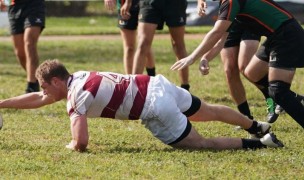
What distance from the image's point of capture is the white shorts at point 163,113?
21.7 ft

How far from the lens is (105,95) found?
659 centimetres

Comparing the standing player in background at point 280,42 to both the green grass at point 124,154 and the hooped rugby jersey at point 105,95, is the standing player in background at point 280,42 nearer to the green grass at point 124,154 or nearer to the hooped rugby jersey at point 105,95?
the green grass at point 124,154

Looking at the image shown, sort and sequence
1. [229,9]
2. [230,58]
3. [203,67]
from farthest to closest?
[230,58], [203,67], [229,9]

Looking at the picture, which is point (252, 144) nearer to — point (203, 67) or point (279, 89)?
point (279, 89)

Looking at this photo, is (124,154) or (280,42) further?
(280,42)

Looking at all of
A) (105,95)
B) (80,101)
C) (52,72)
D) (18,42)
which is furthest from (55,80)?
(18,42)

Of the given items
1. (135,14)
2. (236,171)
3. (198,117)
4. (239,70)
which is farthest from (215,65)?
(236,171)

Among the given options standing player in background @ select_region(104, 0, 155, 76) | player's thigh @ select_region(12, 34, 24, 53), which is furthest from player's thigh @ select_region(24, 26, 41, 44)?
standing player in background @ select_region(104, 0, 155, 76)

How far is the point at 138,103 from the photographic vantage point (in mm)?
6641

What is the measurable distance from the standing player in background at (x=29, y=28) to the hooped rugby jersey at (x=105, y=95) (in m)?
3.45

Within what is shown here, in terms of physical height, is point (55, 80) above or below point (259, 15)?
below

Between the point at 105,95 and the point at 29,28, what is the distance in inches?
145

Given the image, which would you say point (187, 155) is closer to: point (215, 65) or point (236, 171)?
point (236, 171)

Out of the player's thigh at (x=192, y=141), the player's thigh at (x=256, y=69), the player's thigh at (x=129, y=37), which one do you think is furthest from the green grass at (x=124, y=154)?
the player's thigh at (x=129, y=37)
